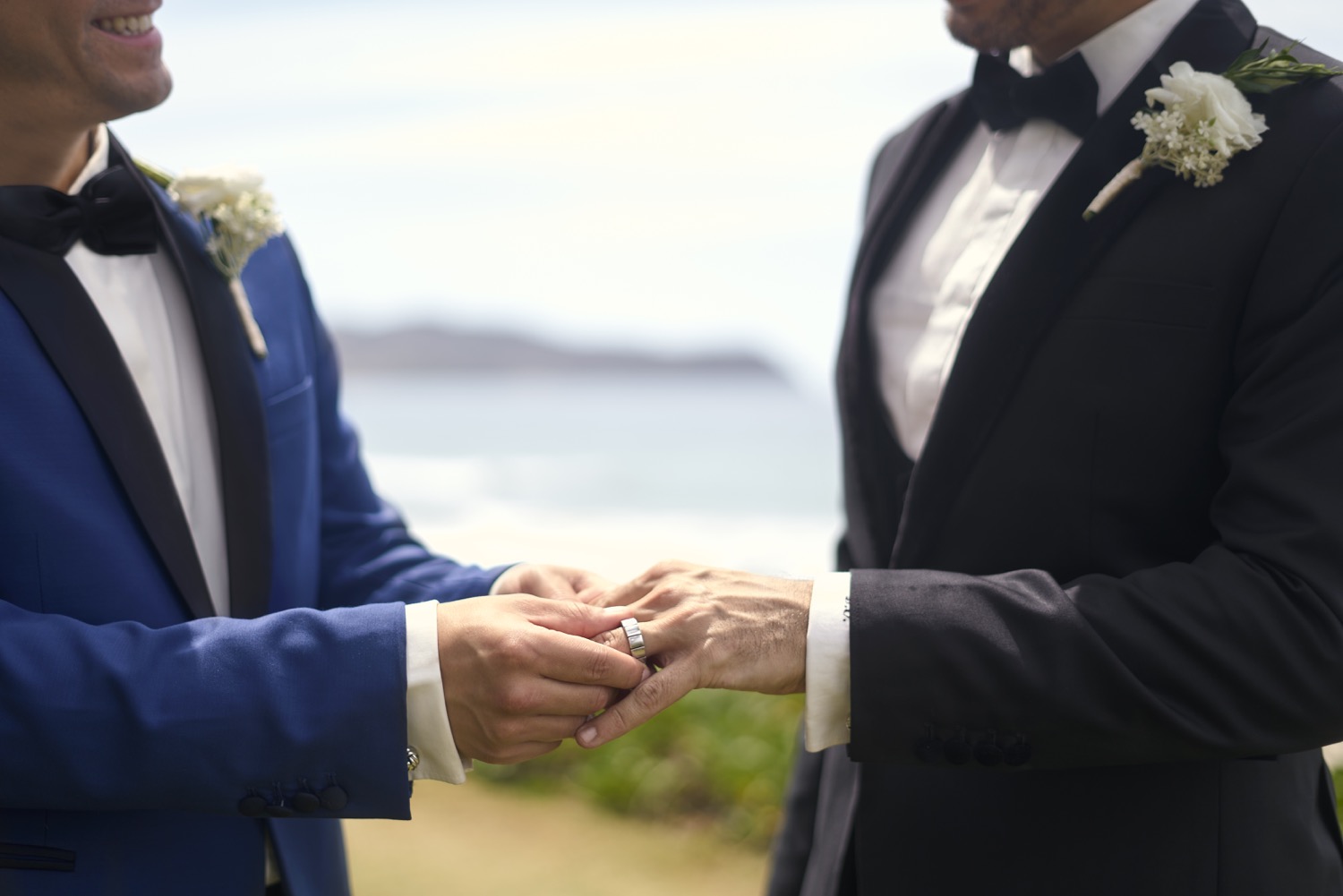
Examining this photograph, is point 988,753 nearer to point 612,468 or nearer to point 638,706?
point 638,706

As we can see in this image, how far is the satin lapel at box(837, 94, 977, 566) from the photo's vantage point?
2.25 metres

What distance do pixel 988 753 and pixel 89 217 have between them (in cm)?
177

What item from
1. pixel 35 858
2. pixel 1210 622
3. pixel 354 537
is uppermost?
pixel 1210 622

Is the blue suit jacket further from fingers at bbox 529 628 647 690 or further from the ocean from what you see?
the ocean

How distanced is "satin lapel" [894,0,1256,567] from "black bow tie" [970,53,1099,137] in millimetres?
138

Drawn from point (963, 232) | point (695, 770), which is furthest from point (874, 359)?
point (695, 770)

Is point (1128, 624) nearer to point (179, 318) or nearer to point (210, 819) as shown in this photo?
point (210, 819)

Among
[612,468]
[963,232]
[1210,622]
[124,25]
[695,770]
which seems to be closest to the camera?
[1210,622]

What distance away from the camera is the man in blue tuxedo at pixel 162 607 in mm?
1771

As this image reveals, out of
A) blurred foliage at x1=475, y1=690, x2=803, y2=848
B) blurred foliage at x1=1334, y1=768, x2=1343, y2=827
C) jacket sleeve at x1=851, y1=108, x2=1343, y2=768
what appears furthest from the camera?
blurred foliage at x1=475, y1=690, x2=803, y2=848

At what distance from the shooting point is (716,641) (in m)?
1.94

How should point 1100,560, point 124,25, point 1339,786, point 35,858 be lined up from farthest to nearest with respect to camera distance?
point 1339,786, point 124,25, point 1100,560, point 35,858

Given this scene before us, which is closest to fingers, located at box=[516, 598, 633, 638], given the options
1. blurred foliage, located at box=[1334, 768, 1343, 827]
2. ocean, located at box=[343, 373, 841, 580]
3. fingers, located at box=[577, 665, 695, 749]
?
fingers, located at box=[577, 665, 695, 749]

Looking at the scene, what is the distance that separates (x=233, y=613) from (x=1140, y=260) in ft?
5.51
